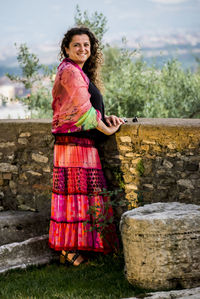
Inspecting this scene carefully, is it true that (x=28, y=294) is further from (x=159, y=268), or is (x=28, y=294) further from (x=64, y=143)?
(x=64, y=143)

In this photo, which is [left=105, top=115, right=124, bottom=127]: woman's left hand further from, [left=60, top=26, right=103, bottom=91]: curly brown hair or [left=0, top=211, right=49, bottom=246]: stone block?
[left=0, top=211, right=49, bottom=246]: stone block

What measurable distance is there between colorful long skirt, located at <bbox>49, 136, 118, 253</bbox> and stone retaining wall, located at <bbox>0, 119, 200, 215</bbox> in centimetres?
29

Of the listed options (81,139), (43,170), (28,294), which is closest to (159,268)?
(28,294)

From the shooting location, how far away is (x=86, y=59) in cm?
447

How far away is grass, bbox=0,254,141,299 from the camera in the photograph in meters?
3.69

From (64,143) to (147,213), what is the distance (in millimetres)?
1135

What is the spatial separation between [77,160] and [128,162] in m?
0.54

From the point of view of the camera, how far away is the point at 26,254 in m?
4.68

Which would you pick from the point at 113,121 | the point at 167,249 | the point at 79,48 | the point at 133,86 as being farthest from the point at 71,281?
the point at 133,86

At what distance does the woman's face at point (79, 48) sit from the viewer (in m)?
4.39

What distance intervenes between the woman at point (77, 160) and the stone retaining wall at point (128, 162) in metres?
0.22

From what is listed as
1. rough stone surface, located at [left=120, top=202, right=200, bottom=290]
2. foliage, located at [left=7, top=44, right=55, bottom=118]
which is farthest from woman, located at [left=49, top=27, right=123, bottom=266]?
foliage, located at [left=7, top=44, right=55, bottom=118]

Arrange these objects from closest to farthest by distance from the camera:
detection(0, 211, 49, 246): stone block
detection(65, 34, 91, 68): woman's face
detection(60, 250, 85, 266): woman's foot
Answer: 1. detection(65, 34, 91, 68): woman's face
2. detection(60, 250, 85, 266): woman's foot
3. detection(0, 211, 49, 246): stone block

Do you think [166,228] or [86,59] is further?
[86,59]
